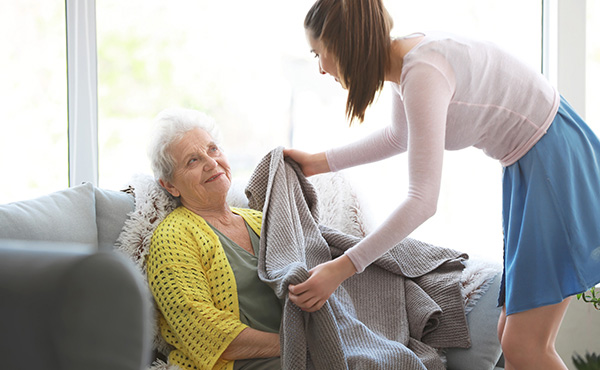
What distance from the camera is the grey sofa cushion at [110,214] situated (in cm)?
164

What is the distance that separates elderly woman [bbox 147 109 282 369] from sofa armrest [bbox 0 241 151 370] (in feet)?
3.36

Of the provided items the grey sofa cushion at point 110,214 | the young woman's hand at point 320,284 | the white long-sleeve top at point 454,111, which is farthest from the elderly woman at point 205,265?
the white long-sleeve top at point 454,111

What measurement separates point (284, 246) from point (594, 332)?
1.58 meters

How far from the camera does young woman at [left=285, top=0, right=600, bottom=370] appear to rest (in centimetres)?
120

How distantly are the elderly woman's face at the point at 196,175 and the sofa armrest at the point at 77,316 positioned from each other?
1281 millimetres

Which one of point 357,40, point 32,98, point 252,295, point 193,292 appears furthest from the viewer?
point 32,98

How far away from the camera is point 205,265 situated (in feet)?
5.24

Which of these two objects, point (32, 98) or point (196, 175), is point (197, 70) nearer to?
point (32, 98)

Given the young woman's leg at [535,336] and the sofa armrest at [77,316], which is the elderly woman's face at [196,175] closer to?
the young woman's leg at [535,336]

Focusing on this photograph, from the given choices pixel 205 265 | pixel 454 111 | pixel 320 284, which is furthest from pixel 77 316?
pixel 205 265

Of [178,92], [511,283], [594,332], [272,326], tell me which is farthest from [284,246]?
[594,332]

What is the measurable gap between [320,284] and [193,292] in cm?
38

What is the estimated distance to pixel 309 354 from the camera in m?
1.46

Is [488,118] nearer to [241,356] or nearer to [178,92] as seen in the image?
[241,356]
